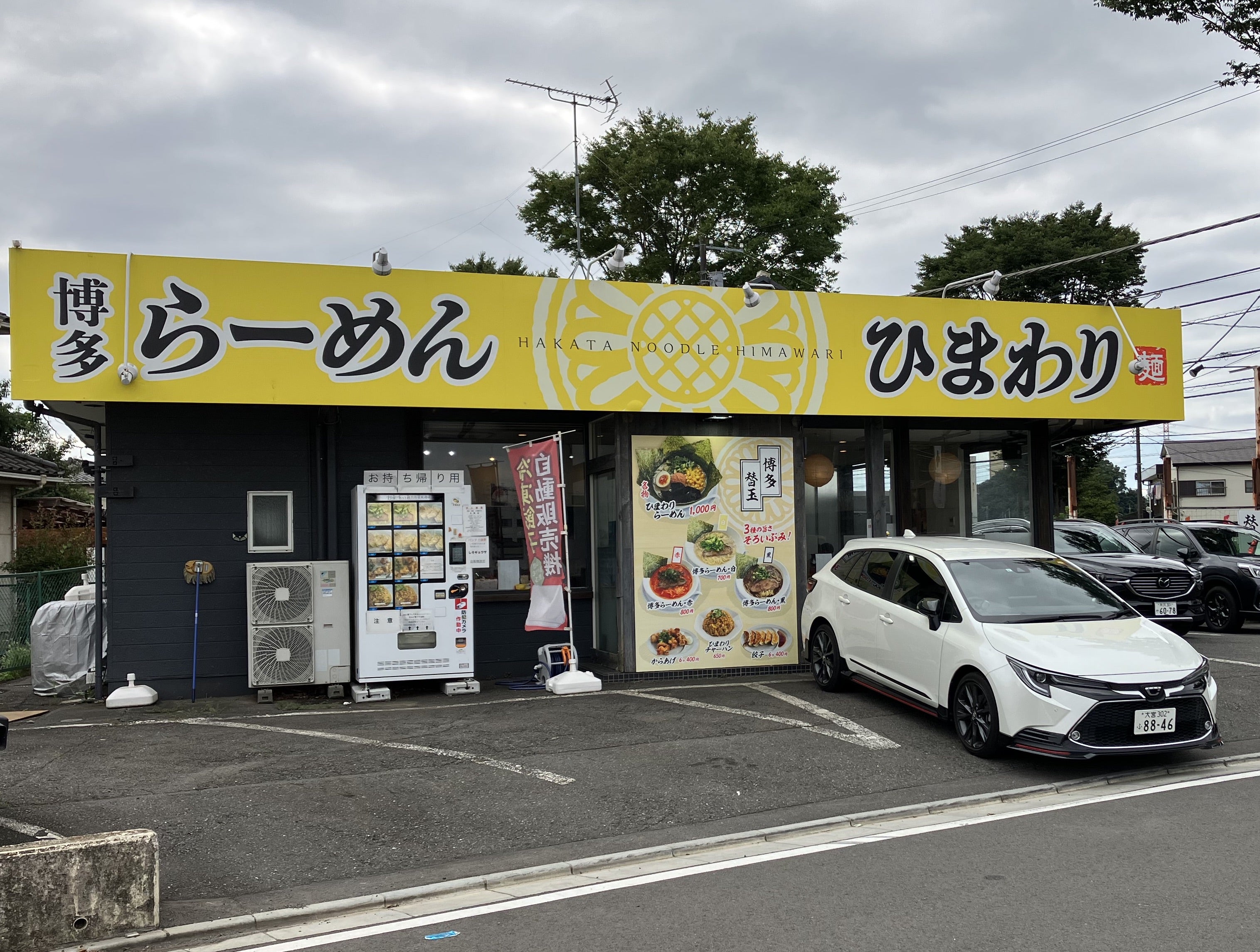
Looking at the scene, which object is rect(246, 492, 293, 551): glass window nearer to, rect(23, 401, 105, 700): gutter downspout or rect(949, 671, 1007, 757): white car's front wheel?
rect(23, 401, 105, 700): gutter downspout

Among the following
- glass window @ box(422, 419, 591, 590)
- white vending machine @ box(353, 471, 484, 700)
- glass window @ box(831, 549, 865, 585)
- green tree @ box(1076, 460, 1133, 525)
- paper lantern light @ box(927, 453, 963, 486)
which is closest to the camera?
glass window @ box(831, 549, 865, 585)

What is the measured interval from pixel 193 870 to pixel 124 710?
5.30m

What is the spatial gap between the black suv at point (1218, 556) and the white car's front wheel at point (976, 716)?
10.2m

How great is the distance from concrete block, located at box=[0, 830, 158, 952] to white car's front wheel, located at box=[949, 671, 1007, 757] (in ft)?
18.7

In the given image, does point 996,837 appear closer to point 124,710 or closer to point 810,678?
point 810,678

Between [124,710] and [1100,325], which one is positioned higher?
[1100,325]

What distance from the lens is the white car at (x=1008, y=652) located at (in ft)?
24.0

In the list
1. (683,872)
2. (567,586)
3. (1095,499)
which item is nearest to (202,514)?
(567,586)

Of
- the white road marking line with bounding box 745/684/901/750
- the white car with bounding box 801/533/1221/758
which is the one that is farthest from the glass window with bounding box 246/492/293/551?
the white car with bounding box 801/533/1221/758

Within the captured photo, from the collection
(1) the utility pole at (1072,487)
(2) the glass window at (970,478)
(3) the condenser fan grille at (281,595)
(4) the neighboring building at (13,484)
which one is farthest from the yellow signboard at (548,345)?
(1) the utility pole at (1072,487)

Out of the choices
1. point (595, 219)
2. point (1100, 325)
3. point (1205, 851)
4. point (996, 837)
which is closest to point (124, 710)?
point (996, 837)

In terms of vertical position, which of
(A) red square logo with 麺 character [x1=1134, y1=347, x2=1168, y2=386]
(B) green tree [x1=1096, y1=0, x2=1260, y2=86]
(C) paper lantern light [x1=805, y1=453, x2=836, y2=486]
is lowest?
(C) paper lantern light [x1=805, y1=453, x2=836, y2=486]

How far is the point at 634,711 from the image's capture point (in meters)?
9.85

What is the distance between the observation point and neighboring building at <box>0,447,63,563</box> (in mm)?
20156
